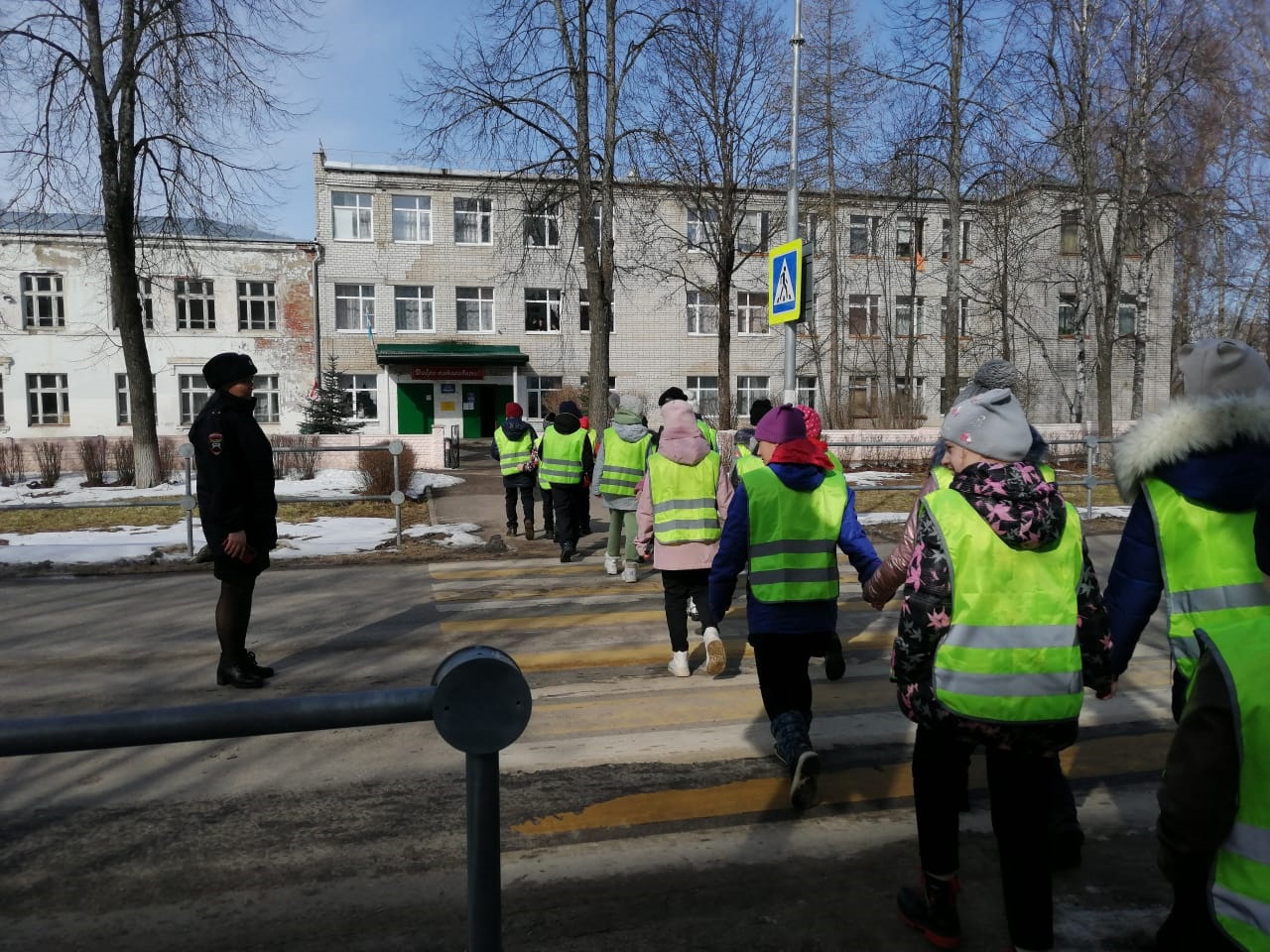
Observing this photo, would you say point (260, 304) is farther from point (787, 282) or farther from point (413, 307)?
point (787, 282)

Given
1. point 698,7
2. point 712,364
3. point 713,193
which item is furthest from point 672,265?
point 698,7

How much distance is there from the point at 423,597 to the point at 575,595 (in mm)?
1418

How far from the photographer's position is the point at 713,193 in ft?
84.1

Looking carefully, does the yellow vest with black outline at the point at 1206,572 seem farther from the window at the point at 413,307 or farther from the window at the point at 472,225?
the window at the point at 472,225

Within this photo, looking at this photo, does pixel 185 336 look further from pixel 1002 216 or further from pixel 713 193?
→ pixel 1002 216

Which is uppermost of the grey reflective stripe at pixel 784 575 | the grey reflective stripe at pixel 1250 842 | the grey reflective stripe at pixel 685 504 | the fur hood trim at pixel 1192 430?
the fur hood trim at pixel 1192 430

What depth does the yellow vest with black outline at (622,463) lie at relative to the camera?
9.02m

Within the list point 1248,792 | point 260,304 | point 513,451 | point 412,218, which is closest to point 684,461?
point 1248,792

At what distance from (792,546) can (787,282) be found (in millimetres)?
7906

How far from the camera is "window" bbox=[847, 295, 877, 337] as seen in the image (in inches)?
1594

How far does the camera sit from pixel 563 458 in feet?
33.4

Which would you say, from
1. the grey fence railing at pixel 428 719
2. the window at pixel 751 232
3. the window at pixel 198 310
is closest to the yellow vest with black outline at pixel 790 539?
the grey fence railing at pixel 428 719

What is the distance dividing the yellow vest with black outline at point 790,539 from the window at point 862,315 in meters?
37.5

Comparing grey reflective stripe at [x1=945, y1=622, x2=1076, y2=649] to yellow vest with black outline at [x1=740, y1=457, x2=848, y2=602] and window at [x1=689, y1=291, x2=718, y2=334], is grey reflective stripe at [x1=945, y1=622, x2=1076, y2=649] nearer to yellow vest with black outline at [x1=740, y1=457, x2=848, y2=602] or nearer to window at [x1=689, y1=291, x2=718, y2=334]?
yellow vest with black outline at [x1=740, y1=457, x2=848, y2=602]
